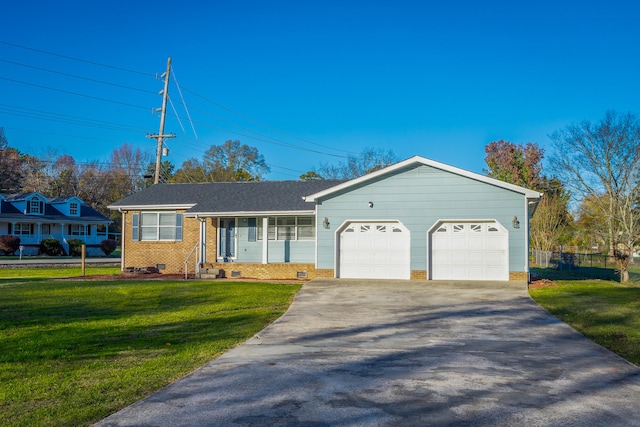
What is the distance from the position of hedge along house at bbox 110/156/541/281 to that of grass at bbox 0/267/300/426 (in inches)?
131

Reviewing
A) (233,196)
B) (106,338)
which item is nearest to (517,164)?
(233,196)

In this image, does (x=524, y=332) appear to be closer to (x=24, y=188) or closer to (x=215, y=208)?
(x=215, y=208)

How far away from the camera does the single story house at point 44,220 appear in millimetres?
45719


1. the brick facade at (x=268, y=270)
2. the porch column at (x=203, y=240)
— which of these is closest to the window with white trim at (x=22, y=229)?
the porch column at (x=203, y=240)

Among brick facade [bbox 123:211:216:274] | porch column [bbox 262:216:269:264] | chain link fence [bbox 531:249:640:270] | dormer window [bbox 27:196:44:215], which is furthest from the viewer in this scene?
dormer window [bbox 27:196:44:215]

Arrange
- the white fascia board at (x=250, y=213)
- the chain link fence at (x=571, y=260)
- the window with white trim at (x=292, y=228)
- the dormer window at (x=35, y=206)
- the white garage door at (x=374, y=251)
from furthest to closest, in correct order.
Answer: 1. the dormer window at (x=35, y=206)
2. the chain link fence at (x=571, y=260)
3. the window with white trim at (x=292, y=228)
4. the white fascia board at (x=250, y=213)
5. the white garage door at (x=374, y=251)

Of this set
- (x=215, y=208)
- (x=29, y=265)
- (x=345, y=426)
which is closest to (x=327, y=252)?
(x=215, y=208)

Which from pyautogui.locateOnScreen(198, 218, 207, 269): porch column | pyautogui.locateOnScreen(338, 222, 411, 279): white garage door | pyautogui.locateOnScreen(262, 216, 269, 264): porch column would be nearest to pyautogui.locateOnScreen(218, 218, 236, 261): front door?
pyautogui.locateOnScreen(198, 218, 207, 269): porch column

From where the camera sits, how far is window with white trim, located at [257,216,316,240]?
22828mm

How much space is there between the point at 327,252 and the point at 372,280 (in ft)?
6.48

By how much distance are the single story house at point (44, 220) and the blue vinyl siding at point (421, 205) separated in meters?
33.6

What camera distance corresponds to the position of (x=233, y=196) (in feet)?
81.5

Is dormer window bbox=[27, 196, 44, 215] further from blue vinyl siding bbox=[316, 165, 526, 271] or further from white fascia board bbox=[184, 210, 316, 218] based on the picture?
blue vinyl siding bbox=[316, 165, 526, 271]

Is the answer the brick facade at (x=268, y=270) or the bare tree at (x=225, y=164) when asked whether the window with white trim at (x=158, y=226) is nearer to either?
the brick facade at (x=268, y=270)
